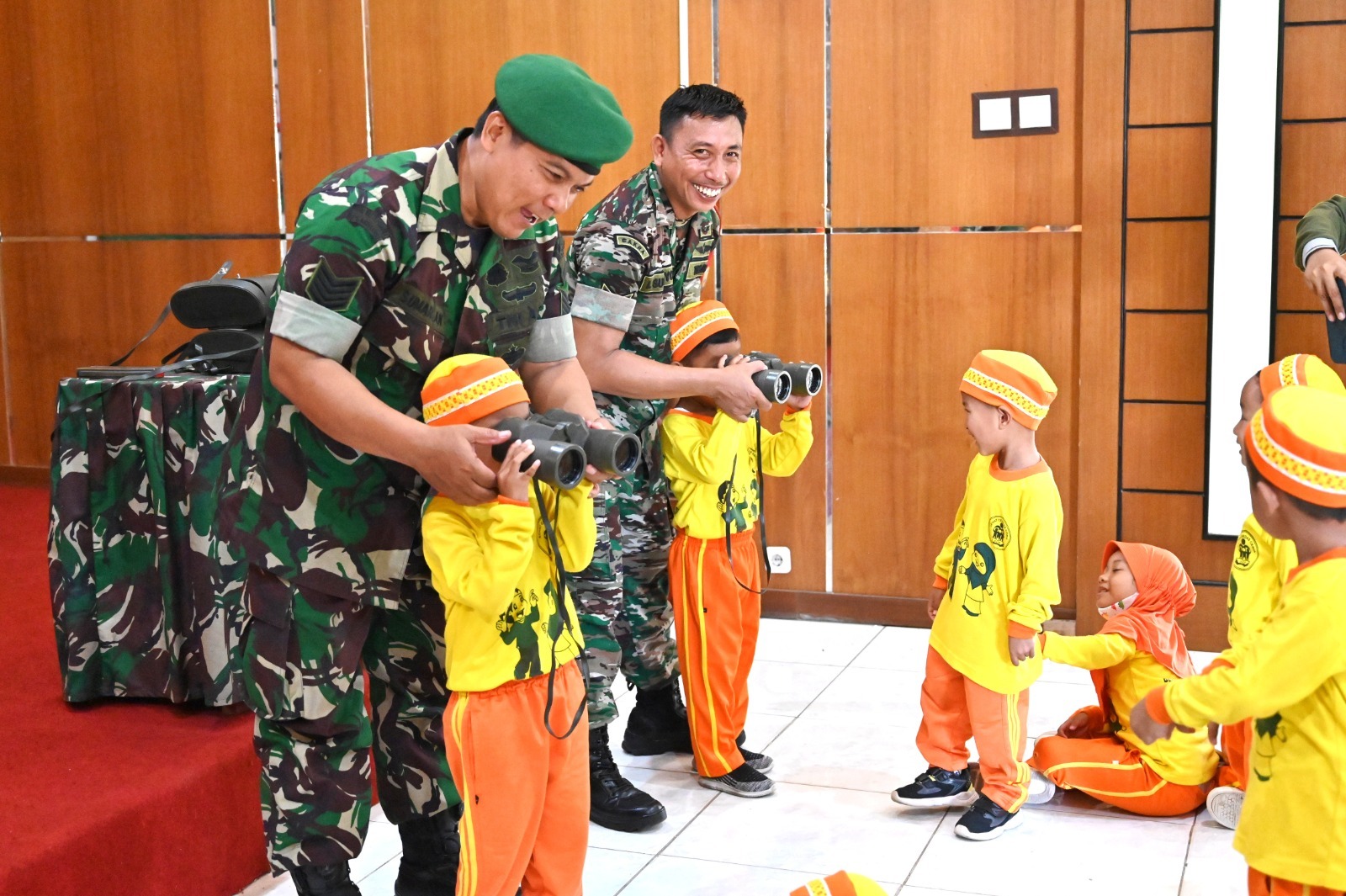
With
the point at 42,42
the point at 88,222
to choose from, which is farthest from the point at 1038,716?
the point at 42,42

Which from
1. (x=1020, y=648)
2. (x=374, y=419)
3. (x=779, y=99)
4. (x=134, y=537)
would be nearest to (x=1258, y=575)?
(x=1020, y=648)

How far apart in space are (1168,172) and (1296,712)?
2666mm

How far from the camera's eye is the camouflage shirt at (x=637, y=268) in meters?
2.87

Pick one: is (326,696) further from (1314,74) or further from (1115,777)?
(1314,74)

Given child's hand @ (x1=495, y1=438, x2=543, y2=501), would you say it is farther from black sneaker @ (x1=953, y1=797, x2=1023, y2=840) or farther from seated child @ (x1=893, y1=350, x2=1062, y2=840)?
black sneaker @ (x1=953, y1=797, x2=1023, y2=840)

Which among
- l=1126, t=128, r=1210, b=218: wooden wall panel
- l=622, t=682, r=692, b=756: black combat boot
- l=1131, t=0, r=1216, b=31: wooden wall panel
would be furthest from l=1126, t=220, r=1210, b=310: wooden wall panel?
l=622, t=682, r=692, b=756: black combat boot

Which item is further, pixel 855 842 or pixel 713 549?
pixel 713 549

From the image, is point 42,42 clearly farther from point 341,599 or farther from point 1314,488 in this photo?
point 1314,488

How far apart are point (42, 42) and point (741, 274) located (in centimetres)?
334

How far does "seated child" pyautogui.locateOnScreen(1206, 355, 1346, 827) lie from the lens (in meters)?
2.42

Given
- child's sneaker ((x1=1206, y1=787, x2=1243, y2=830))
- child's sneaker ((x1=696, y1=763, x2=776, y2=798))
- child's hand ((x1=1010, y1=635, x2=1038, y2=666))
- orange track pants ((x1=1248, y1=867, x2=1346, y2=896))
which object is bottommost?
child's sneaker ((x1=696, y1=763, x2=776, y2=798))

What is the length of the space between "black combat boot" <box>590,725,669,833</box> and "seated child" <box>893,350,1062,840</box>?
695mm

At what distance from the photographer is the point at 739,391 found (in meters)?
2.80

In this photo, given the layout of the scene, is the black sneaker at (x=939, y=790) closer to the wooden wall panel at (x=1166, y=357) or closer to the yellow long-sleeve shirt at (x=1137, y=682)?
the yellow long-sleeve shirt at (x=1137, y=682)
